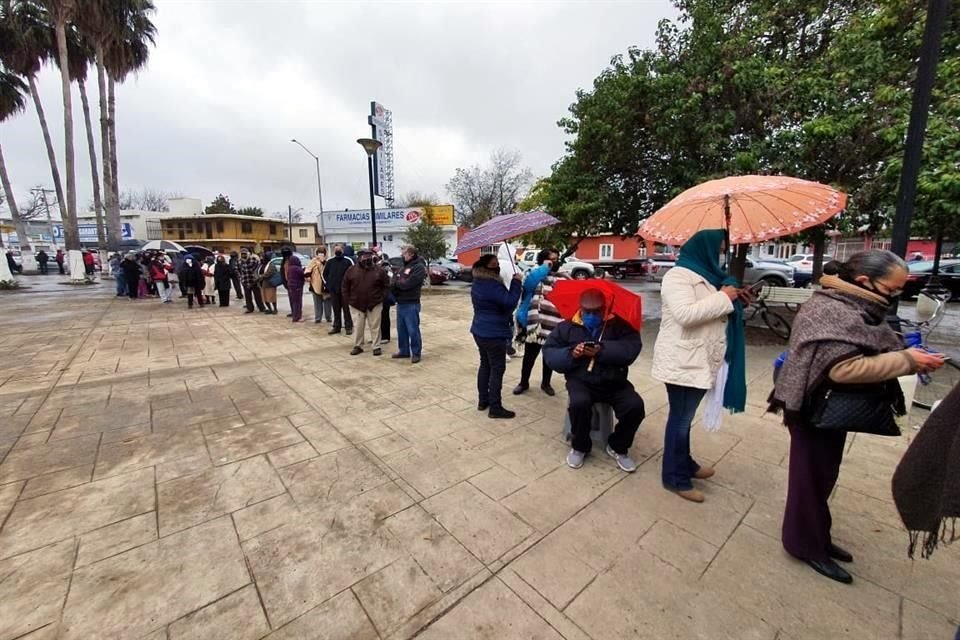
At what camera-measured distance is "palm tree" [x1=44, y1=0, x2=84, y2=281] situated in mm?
16234

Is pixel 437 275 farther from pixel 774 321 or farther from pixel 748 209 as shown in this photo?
pixel 748 209

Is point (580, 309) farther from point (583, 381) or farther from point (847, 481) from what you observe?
point (847, 481)

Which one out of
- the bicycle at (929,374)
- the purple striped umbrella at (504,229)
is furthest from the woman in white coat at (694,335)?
the bicycle at (929,374)

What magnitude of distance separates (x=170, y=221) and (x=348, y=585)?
54.1 metres

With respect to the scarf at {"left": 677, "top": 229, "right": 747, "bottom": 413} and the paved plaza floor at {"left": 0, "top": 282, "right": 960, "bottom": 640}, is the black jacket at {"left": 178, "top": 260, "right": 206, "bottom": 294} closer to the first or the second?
the paved plaza floor at {"left": 0, "top": 282, "right": 960, "bottom": 640}

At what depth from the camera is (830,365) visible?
1.79m

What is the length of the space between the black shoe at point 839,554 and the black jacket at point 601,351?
1.39 m

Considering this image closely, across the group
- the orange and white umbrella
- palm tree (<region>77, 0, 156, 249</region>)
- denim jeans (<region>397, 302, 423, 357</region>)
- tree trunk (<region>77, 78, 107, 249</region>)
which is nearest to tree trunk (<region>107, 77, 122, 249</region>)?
palm tree (<region>77, 0, 156, 249</region>)

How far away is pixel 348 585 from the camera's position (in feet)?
6.65

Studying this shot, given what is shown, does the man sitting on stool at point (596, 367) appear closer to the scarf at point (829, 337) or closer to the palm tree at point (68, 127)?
the scarf at point (829, 337)

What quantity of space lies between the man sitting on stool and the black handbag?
3.77 feet

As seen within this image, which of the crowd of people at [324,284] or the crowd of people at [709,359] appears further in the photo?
the crowd of people at [324,284]

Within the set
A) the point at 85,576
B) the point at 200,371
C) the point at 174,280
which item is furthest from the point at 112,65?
the point at 85,576

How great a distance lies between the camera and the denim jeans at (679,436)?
263 cm
